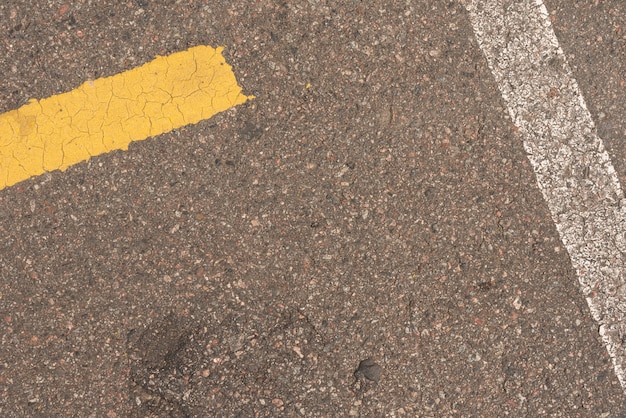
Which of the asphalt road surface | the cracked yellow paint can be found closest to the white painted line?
the asphalt road surface

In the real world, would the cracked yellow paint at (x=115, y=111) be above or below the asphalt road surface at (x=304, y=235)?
above

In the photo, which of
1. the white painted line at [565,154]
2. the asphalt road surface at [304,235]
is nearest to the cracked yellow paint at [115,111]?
the asphalt road surface at [304,235]

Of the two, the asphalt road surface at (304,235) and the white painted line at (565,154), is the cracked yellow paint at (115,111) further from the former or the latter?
the white painted line at (565,154)

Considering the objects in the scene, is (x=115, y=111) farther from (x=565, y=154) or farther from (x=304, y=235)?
(x=565, y=154)

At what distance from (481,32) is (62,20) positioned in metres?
1.74

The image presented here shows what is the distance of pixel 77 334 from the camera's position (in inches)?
86.4

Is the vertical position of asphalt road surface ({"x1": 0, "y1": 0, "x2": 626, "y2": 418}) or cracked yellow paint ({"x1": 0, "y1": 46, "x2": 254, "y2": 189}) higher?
cracked yellow paint ({"x1": 0, "y1": 46, "x2": 254, "y2": 189})

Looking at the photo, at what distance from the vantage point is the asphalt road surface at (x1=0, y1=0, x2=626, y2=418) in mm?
2195

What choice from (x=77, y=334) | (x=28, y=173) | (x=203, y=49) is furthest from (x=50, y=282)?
(x=203, y=49)

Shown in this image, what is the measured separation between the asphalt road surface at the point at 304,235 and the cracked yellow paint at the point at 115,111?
47 mm

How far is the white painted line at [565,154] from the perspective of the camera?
2258 mm

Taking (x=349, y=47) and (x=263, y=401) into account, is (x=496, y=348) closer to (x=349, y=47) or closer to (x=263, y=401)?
(x=263, y=401)

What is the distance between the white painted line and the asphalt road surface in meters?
0.06

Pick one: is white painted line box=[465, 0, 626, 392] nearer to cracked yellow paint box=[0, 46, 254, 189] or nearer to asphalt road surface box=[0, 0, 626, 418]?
asphalt road surface box=[0, 0, 626, 418]
